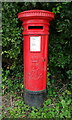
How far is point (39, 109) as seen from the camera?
2344 millimetres

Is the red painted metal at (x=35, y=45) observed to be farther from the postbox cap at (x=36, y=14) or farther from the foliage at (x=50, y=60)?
the foliage at (x=50, y=60)

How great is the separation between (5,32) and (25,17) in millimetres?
578

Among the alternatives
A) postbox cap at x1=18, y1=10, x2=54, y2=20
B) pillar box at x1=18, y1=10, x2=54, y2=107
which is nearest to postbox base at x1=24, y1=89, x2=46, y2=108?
pillar box at x1=18, y1=10, x2=54, y2=107

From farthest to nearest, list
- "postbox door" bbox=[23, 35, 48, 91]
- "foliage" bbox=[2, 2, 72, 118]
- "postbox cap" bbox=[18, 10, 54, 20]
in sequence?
"foliage" bbox=[2, 2, 72, 118] → "postbox door" bbox=[23, 35, 48, 91] → "postbox cap" bbox=[18, 10, 54, 20]

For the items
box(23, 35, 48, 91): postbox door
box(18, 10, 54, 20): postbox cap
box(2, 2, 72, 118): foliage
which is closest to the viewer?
box(18, 10, 54, 20): postbox cap

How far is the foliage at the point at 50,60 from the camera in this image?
7.36 feet

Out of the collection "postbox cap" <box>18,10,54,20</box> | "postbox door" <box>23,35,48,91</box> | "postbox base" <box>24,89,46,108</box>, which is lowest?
"postbox base" <box>24,89,46,108</box>

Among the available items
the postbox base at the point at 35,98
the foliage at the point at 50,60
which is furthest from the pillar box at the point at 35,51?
the foliage at the point at 50,60

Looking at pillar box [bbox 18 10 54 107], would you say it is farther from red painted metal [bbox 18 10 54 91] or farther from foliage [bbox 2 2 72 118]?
foliage [bbox 2 2 72 118]

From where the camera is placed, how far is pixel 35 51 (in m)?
2.15

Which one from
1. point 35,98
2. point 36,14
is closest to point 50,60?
point 35,98

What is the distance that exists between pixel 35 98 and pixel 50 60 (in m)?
0.89

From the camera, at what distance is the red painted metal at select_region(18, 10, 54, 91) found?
6.67 ft

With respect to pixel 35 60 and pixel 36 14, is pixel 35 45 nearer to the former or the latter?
pixel 35 60
